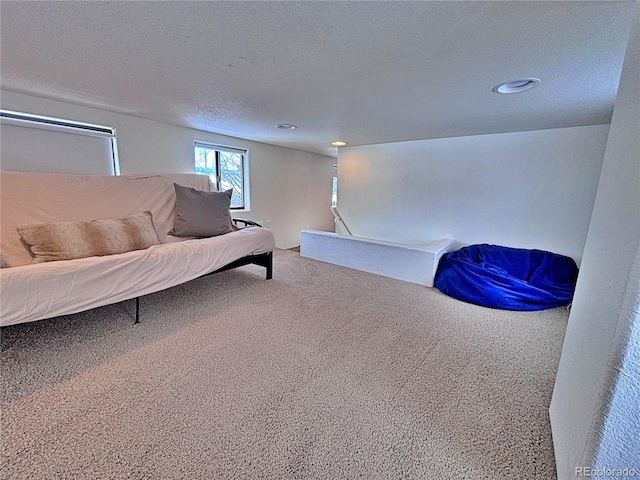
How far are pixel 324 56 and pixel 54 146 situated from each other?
2625mm

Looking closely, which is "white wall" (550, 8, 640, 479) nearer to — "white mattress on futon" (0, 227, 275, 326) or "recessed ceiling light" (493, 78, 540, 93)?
"recessed ceiling light" (493, 78, 540, 93)

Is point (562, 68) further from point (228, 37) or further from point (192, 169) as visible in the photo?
point (192, 169)

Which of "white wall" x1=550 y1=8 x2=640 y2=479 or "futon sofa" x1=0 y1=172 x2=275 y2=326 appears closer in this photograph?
"white wall" x1=550 y1=8 x2=640 y2=479

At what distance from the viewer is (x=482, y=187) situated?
10.9ft

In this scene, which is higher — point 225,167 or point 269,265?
point 225,167

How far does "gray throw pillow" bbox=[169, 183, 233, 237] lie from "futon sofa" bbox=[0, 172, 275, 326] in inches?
3.7

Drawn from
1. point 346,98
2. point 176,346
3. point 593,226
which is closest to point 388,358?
point 593,226

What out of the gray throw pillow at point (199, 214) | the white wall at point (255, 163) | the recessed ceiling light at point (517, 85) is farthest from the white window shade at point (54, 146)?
the recessed ceiling light at point (517, 85)

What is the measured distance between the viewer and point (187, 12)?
1.08 meters

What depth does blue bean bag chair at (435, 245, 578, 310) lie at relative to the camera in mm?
2451

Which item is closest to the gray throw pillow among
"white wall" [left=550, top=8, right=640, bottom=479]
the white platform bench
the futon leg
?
the futon leg

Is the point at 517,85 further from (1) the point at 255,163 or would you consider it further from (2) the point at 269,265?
(1) the point at 255,163

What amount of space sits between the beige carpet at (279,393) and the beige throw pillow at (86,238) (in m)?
0.54

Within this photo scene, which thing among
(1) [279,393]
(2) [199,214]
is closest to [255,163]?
(2) [199,214]
